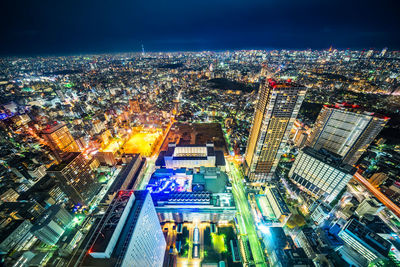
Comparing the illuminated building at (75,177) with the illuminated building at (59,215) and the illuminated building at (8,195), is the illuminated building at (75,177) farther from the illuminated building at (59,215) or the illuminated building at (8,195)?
the illuminated building at (8,195)

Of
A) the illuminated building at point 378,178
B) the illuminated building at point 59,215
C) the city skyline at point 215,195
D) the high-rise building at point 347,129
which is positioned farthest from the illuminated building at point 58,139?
the illuminated building at point 378,178

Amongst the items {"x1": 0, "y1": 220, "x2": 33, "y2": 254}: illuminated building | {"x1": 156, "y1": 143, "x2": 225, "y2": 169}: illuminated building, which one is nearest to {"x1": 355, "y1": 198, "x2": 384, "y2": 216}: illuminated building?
{"x1": 156, "y1": 143, "x2": 225, "y2": 169}: illuminated building

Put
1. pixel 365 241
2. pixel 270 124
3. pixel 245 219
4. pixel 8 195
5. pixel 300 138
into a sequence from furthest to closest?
pixel 300 138 → pixel 8 195 → pixel 245 219 → pixel 270 124 → pixel 365 241

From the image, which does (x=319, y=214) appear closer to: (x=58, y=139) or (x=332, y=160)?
(x=332, y=160)

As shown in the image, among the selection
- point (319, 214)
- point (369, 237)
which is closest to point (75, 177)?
point (319, 214)

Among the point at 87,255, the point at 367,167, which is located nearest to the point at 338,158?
the point at 367,167

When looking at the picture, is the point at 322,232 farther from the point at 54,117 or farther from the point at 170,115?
the point at 54,117
